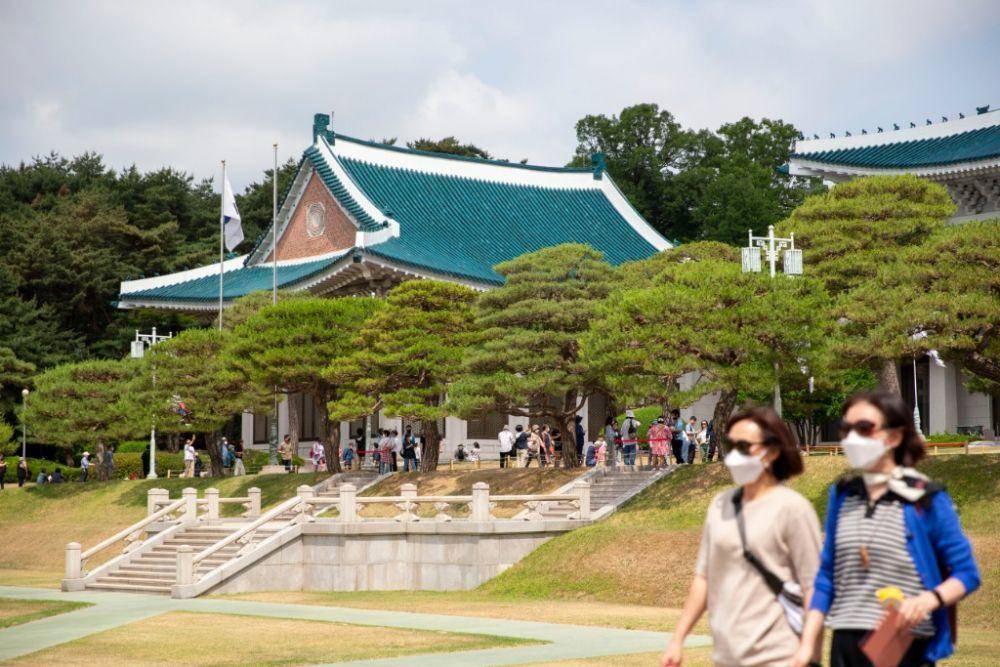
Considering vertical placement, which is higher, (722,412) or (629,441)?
(722,412)

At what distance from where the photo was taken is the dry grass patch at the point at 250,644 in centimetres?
1508

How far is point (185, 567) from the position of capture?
2614 cm

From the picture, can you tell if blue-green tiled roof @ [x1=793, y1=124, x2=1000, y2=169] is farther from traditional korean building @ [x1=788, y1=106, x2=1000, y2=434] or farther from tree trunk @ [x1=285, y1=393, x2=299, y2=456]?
tree trunk @ [x1=285, y1=393, x2=299, y2=456]

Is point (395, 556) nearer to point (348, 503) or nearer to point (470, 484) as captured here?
point (348, 503)

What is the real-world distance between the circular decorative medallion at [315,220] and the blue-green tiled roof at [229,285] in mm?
1366

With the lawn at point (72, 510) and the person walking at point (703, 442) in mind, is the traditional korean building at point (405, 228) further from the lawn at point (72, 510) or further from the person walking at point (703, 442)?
→ the person walking at point (703, 442)

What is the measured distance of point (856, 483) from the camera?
6.05m

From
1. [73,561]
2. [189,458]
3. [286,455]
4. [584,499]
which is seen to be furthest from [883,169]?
[73,561]

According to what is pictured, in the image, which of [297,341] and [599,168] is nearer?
[297,341]

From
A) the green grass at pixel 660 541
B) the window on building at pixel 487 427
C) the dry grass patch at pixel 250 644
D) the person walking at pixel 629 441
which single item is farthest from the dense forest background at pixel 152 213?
→ the dry grass patch at pixel 250 644

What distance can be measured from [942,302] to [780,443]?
19.2 meters

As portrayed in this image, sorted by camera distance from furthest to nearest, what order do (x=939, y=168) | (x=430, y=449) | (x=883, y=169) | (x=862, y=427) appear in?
(x=883, y=169) → (x=939, y=168) → (x=430, y=449) → (x=862, y=427)

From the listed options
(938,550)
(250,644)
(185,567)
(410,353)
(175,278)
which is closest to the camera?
(938,550)

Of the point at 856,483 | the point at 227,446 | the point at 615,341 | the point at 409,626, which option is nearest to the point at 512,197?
the point at 227,446
